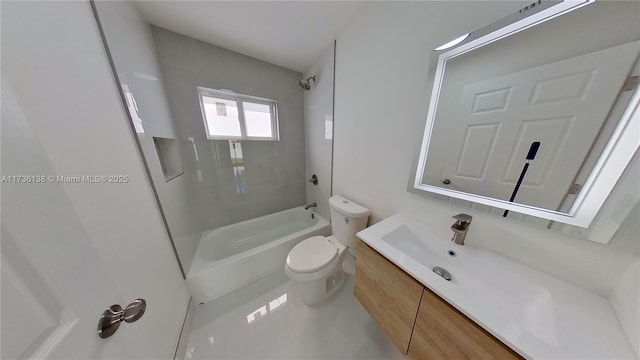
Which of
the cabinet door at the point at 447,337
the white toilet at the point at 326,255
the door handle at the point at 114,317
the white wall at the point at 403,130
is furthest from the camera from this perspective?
the white toilet at the point at 326,255

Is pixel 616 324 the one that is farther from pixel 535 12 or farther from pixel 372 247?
pixel 535 12

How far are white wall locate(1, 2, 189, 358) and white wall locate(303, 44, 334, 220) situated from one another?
1476 millimetres

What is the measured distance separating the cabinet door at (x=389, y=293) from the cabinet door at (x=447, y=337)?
0.13 feet

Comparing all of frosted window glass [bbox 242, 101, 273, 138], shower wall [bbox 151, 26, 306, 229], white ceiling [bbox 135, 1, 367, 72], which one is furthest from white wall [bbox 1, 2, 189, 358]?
frosted window glass [bbox 242, 101, 273, 138]

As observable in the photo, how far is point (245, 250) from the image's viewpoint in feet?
6.01

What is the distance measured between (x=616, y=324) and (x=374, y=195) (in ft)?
3.46

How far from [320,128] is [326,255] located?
4.48ft

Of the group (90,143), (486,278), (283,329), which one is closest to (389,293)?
(486,278)

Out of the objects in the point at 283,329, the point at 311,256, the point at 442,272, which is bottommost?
the point at 283,329

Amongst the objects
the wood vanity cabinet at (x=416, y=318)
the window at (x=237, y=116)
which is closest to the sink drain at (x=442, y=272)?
the wood vanity cabinet at (x=416, y=318)

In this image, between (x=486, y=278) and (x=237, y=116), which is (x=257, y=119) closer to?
(x=237, y=116)

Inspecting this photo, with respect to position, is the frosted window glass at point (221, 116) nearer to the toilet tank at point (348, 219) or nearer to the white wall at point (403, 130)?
the white wall at point (403, 130)

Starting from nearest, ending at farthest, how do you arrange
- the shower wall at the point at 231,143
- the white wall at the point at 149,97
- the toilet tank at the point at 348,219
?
1. the white wall at the point at 149,97
2. the toilet tank at the point at 348,219
3. the shower wall at the point at 231,143

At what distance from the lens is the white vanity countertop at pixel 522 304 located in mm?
484
